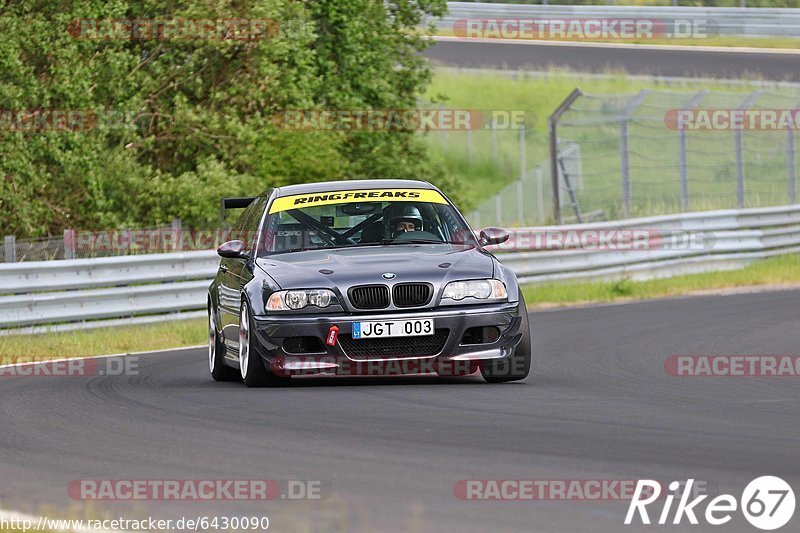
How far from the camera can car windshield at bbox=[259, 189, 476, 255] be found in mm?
11336

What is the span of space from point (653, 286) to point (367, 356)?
41.6 ft

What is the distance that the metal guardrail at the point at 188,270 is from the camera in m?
17.3

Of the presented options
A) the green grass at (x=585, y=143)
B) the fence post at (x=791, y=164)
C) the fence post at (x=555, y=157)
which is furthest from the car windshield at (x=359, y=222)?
the green grass at (x=585, y=143)

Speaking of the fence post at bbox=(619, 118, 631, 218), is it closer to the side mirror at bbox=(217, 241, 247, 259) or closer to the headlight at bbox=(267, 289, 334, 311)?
the side mirror at bbox=(217, 241, 247, 259)

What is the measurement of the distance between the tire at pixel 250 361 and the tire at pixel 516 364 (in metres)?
1.42

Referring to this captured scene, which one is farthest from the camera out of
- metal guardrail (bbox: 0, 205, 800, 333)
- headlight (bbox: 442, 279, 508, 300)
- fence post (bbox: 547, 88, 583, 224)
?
fence post (bbox: 547, 88, 583, 224)

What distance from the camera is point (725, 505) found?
5.91m

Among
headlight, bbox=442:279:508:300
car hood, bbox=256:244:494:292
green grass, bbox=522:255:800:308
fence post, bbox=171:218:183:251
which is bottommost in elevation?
green grass, bbox=522:255:800:308

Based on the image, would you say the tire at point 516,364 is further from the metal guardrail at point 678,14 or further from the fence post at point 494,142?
the metal guardrail at point 678,14

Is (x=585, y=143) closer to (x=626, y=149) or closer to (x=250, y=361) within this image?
(x=626, y=149)

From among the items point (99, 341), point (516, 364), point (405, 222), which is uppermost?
point (405, 222)

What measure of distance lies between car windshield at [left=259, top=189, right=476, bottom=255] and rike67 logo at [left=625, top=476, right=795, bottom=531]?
5258mm

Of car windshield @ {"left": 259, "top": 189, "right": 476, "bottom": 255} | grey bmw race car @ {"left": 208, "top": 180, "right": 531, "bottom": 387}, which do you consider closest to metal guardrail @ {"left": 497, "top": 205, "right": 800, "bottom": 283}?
car windshield @ {"left": 259, "top": 189, "right": 476, "bottom": 255}

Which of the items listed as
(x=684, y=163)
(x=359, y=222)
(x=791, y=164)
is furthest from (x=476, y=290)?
(x=791, y=164)
